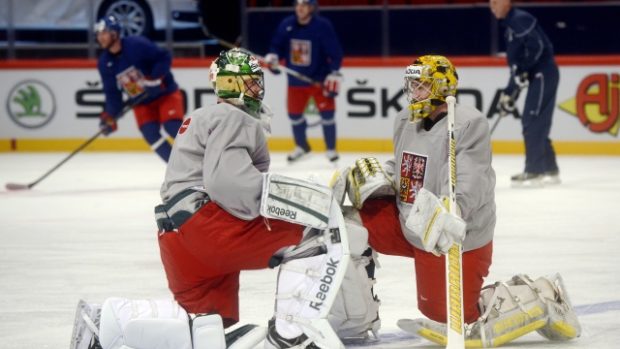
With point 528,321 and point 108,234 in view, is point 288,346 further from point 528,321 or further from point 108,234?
point 108,234

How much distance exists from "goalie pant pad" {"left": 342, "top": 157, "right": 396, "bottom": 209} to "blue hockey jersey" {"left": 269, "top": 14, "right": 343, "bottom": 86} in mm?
7137

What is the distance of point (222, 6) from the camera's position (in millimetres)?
14234

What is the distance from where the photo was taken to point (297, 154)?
→ 38.3 feet

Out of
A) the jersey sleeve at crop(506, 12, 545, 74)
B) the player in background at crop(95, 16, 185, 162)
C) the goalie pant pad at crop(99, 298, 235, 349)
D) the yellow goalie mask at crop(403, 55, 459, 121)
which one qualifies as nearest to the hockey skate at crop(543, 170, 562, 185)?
A: the jersey sleeve at crop(506, 12, 545, 74)

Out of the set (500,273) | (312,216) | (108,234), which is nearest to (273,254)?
(312,216)

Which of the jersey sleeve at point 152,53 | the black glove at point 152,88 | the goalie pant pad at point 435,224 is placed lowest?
the black glove at point 152,88

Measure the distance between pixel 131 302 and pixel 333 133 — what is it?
769 cm

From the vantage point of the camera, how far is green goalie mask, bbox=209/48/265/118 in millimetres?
4293

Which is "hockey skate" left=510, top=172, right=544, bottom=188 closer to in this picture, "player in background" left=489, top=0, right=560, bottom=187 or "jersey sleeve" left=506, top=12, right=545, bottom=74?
"player in background" left=489, top=0, right=560, bottom=187

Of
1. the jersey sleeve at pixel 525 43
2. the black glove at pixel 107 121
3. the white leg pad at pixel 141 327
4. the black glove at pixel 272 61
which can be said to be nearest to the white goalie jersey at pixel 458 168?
the white leg pad at pixel 141 327

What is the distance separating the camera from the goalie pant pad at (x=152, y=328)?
405cm

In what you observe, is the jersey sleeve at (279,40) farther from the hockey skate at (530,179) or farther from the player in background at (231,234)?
the player in background at (231,234)

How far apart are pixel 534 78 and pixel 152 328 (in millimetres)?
6248

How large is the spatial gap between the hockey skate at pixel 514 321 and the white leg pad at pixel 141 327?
2.64 ft
